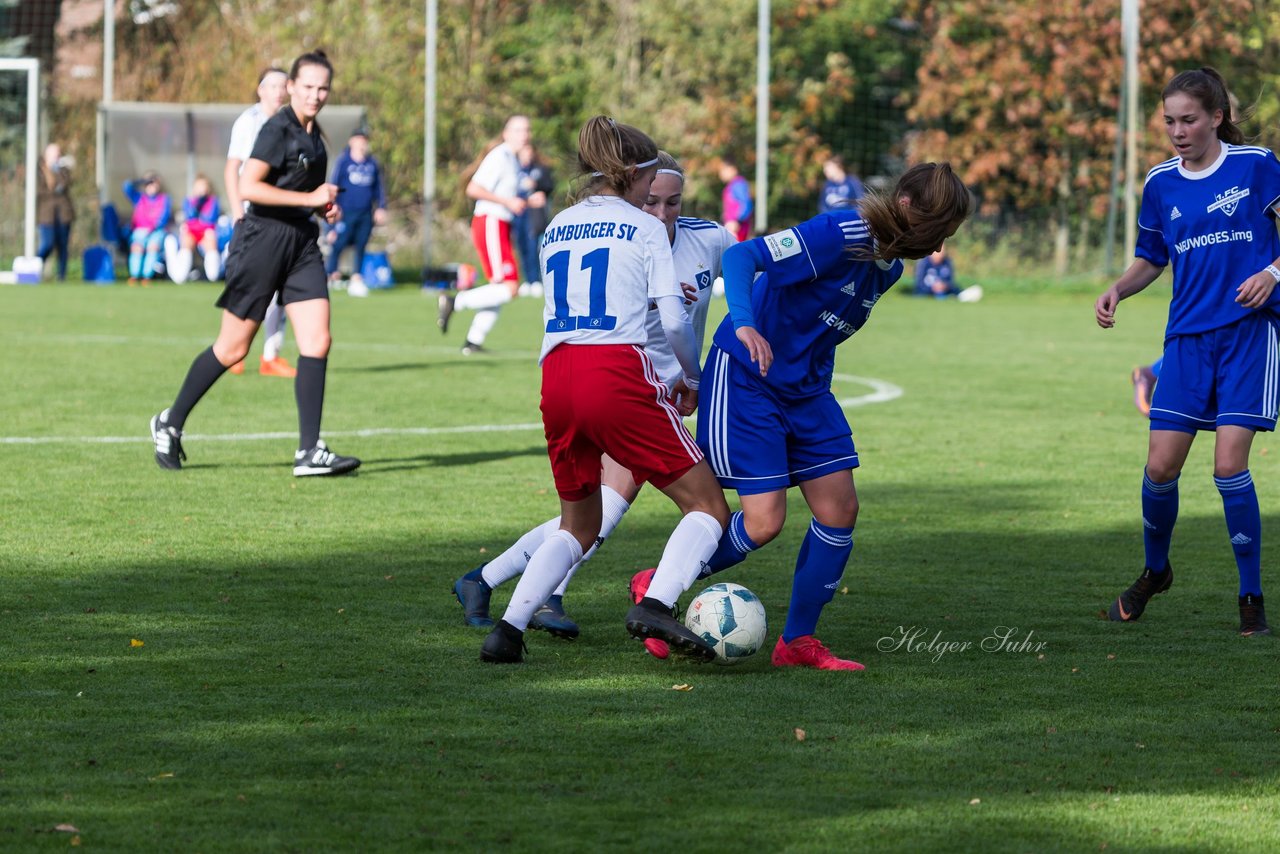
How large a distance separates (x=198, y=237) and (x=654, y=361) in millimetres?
23999

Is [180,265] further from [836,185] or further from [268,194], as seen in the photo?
[268,194]

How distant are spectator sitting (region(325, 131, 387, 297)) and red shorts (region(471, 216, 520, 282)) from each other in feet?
28.2

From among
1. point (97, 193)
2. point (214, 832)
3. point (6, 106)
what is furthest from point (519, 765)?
point (6, 106)

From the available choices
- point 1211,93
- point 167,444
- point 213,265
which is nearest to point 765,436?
point 1211,93

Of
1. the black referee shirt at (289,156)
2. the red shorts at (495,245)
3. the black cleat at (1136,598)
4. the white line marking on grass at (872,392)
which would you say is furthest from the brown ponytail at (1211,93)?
the red shorts at (495,245)

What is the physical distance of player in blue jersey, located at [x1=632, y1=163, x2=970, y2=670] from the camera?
5207mm

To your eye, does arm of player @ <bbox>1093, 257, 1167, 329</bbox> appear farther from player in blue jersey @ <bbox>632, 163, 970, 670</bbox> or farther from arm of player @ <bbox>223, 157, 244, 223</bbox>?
arm of player @ <bbox>223, 157, 244, 223</bbox>

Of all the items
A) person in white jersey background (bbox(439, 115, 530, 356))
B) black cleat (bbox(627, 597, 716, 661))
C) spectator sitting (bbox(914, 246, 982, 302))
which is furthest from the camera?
spectator sitting (bbox(914, 246, 982, 302))

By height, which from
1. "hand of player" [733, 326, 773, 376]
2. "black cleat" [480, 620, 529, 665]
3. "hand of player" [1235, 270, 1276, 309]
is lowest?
"black cleat" [480, 620, 529, 665]

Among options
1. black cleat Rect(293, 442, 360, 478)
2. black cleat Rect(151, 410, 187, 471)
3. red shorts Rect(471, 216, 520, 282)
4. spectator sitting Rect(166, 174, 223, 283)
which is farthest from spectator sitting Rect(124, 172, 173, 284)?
black cleat Rect(293, 442, 360, 478)

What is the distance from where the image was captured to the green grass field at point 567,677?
12.3ft

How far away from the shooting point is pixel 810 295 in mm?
5316

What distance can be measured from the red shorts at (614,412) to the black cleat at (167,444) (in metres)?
4.47

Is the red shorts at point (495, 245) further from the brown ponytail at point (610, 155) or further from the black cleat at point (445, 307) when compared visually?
the brown ponytail at point (610, 155)
